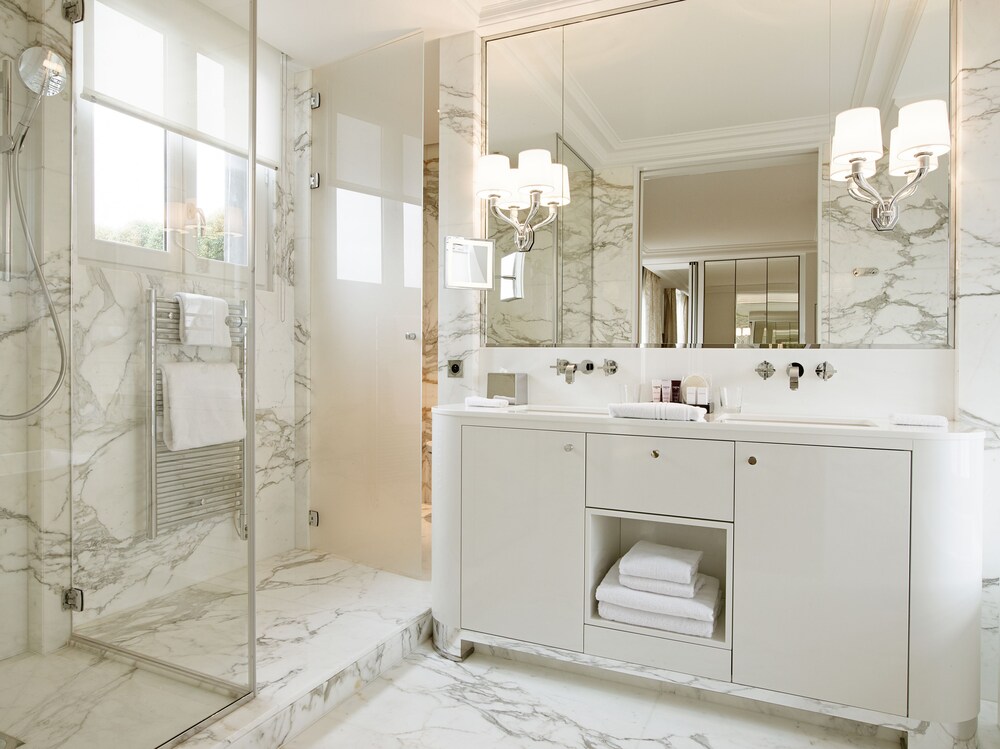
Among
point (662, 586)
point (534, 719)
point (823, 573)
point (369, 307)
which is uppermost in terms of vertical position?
Answer: point (369, 307)

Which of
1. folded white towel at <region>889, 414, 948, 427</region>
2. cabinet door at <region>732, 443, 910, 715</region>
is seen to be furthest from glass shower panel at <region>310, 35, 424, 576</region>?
folded white towel at <region>889, 414, 948, 427</region>

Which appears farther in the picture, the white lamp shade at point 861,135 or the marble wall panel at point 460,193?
the marble wall panel at point 460,193

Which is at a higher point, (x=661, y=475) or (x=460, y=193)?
(x=460, y=193)

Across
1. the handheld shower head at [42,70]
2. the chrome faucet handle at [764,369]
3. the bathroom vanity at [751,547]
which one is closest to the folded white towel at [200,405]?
the handheld shower head at [42,70]

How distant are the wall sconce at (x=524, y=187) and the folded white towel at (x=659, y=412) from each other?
900mm

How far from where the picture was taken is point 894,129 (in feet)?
6.62

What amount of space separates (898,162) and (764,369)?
2.51ft

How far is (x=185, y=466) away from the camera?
160 centimetres

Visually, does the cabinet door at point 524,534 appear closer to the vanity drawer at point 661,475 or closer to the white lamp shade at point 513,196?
the vanity drawer at point 661,475

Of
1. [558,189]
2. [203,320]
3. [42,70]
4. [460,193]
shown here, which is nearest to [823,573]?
[558,189]

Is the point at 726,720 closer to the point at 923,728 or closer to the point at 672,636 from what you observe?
the point at 672,636

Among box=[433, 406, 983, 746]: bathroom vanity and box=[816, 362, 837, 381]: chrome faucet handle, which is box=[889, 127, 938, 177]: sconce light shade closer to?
box=[816, 362, 837, 381]: chrome faucet handle

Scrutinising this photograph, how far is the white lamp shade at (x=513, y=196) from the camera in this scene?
2.55 m

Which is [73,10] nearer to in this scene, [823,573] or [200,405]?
[200,405]
